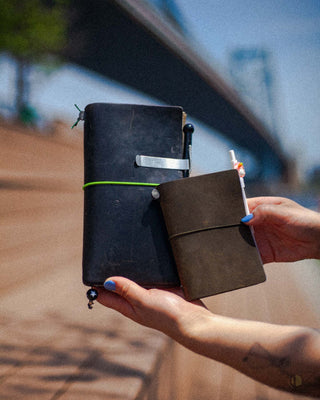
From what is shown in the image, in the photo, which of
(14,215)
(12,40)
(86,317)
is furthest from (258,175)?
(86,317)

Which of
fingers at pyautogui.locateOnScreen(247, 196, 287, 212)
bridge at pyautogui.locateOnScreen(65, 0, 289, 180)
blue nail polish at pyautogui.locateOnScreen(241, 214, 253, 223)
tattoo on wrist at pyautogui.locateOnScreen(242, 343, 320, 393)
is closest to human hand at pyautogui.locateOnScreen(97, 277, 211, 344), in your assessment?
tattoo on wrist at pyautogui.locateOnScreen(242, 343, 320, 393)

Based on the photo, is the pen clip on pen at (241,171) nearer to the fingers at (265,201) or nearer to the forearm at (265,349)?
the fingers at (265,201)

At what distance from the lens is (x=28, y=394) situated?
195cm

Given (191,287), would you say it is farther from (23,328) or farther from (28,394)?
(23,328)

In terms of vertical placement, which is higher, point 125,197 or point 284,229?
point 125,197

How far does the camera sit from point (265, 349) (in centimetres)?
122

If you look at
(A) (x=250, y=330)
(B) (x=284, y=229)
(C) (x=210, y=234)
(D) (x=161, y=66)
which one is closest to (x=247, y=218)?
(C) (x=210, y=234)

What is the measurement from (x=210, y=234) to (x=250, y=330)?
1.02 feet

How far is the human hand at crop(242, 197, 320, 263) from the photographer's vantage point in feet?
4.94

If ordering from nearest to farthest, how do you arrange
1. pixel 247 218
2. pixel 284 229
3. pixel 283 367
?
pixel 283 367, pixel 247 218, pixel 284 229

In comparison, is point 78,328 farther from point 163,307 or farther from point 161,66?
point 161,66

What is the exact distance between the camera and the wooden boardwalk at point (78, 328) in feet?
6.84

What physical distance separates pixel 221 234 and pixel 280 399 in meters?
1.16

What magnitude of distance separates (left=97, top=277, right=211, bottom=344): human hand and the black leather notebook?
0.04 metres
